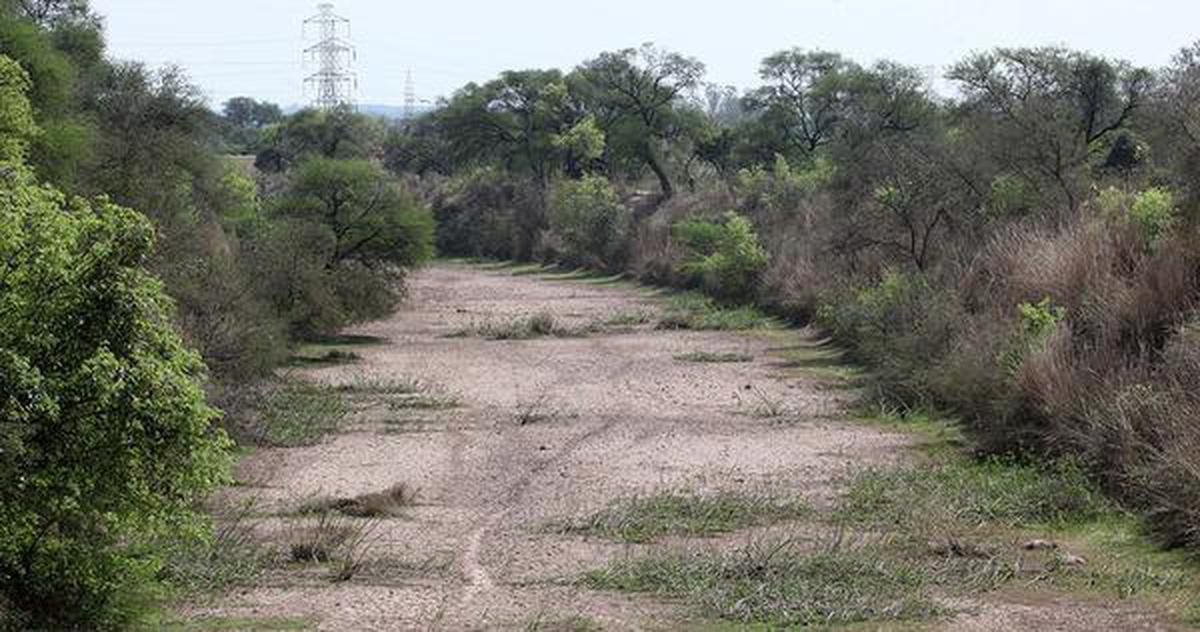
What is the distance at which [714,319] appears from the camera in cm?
4450

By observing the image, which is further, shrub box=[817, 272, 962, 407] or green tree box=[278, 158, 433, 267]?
green tree box=[278, 158, 433, 267]

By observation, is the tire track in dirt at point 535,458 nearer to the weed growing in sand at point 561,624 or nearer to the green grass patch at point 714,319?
the weed growing in sand at point 561,624

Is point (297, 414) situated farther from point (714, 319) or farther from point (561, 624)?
point (714, 319)

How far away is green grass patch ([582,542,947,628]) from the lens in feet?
41.5

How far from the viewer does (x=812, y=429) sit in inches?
983

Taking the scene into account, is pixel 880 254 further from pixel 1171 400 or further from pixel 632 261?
pixel 632 261

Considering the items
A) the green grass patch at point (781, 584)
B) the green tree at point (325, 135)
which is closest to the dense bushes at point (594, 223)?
the green tree at point (325, 135)

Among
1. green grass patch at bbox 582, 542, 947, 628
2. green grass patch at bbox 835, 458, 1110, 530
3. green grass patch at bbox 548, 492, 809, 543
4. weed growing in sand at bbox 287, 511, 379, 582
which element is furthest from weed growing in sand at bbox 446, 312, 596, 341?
green grass patch at bbox 582, 542, 947, 628

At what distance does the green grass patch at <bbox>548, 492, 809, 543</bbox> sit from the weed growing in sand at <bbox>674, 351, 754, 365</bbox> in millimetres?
17139

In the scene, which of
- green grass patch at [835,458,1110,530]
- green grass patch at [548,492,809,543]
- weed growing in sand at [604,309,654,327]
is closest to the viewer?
green grass patch at [548,492,809,543]

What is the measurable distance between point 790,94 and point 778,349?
40594 millimetres

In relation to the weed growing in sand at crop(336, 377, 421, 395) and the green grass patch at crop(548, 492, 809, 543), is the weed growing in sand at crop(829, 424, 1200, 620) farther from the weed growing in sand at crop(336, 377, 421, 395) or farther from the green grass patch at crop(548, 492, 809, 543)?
the weed growing in sand at crop(336, 377, 421, 395)

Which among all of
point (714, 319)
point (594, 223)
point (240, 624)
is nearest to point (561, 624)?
point (240, 624)

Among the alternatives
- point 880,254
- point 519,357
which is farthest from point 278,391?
point 880,254
